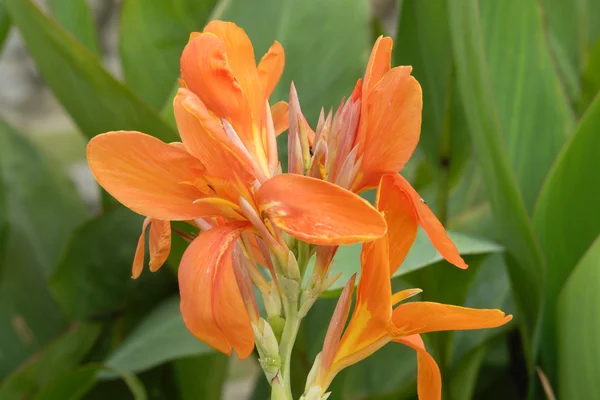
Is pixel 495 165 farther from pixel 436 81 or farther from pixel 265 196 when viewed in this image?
A: pixel 265 196

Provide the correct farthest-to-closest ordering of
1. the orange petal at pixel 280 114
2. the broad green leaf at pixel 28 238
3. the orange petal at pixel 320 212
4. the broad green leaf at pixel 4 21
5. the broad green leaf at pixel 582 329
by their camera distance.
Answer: the broad green leaf at pixel 28 238
the broad green leaf at pixel 4 21
the broad green leaf at pixel 582 329
the orange petal at pixel 280 114
the orange petal at pixel 320 212

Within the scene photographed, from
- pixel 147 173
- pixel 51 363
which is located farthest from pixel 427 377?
pixel 51 363

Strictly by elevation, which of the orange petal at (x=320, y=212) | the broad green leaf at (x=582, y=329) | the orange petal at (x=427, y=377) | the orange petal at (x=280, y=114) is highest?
the orange petal at (x=320, y=212)

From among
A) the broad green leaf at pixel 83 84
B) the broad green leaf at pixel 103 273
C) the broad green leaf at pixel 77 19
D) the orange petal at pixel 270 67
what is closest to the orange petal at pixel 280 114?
the orange petal at pixel 270 67

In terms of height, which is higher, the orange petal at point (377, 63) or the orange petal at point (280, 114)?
the orange petal at point (377, 63)

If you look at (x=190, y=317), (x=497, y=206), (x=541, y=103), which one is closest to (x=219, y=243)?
(x=190, y=317)

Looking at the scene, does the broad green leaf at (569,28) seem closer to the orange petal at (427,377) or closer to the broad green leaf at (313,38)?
the broad green leaf at (313,38)

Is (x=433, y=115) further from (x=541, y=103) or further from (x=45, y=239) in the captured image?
(x=45, y=239)
